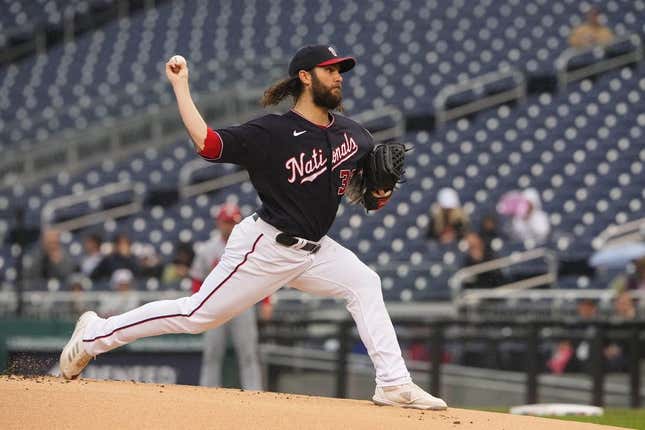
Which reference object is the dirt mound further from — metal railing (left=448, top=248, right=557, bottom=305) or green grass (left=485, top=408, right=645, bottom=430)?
metal railing (left=448, top=248, right=557, bottom=305)

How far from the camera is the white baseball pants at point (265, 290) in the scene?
5.87 metres

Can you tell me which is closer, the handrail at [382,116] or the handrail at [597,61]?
the handrail at [382,116]

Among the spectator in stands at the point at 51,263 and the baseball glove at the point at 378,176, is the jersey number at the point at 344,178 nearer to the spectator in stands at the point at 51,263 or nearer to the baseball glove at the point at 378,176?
the baseball glove at the point at 378,176

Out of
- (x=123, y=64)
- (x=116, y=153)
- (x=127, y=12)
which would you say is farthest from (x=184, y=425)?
(x=127, y=12)

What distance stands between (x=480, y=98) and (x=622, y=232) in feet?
15.1

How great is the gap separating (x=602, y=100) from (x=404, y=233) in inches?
156

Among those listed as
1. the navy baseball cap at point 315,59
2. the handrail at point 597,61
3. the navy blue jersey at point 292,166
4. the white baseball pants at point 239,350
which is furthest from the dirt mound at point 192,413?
the handrail at point 597,61

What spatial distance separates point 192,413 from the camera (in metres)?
5.35

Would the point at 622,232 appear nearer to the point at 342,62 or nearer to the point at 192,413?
the point at 342,62

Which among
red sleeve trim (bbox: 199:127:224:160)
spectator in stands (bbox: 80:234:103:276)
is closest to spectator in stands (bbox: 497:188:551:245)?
spectator in stands (bbox: 80:234:103:276)

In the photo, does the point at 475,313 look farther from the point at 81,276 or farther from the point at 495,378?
the point at 81,276

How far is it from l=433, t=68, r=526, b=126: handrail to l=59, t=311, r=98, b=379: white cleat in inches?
478

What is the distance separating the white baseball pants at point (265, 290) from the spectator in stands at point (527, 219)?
837cm

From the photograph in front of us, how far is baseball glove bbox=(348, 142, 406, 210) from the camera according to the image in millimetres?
6137
